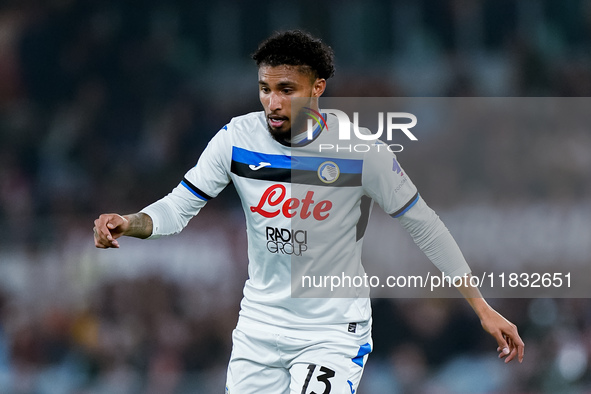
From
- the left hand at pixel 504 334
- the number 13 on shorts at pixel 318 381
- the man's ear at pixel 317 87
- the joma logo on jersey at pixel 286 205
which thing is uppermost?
the man's ear at pixel 317 87

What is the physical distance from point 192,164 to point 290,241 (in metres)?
5.71

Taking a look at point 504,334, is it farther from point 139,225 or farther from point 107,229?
point 107,229

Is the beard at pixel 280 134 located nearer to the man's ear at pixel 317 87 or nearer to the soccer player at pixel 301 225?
the soccer player at pixel 301 225

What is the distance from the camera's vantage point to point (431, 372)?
8.41m

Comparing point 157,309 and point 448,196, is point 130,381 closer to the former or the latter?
point 157,309

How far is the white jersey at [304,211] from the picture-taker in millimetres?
4418

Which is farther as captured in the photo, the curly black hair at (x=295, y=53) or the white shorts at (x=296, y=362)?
the curly black hair at (x=295, y=53)

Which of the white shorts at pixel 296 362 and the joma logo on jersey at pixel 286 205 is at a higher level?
the joma logo on jersey at pixel 286 205

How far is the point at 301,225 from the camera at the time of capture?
173 inches

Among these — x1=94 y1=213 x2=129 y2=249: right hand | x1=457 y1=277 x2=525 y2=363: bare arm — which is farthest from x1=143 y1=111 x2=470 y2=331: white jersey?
x1=457 y1=277 x2=525 y2=363: bare arm

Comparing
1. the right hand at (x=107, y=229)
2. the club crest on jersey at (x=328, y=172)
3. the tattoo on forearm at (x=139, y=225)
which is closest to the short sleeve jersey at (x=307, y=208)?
the club crest on jersey at (x=328, y=172)

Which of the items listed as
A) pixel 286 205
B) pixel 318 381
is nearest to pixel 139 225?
pixel 286 205

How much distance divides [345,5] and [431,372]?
4717 mm

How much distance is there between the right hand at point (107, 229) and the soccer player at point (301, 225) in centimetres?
19
